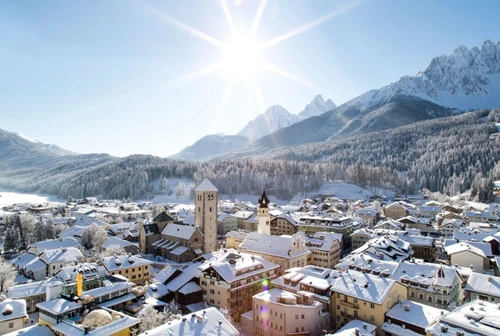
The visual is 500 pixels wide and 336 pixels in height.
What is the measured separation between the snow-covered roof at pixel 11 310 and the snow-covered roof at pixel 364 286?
33073 mm

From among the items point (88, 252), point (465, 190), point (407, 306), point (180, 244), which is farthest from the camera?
point (465, 190)

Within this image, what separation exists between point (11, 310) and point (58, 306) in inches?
191

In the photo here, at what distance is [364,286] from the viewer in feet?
119

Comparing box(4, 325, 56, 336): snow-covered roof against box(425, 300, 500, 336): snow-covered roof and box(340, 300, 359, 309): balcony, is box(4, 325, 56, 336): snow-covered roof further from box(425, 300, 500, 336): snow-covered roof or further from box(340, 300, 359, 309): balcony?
box(425, 300, 500, 336): snow-covered roof

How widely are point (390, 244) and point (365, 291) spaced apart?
27.1 metres

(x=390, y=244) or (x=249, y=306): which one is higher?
(x=390, y=244)

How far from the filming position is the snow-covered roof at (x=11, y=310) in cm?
3122

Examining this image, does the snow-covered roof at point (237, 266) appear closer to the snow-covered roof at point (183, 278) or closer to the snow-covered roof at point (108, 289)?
the snow-covered roof at point (183, 278)

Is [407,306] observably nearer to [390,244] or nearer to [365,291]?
[365,291]

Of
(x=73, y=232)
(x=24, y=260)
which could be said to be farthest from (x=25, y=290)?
(x=73, y=232)

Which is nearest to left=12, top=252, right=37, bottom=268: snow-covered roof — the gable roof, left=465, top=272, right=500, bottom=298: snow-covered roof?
the gable roof

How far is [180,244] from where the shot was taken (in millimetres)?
66562

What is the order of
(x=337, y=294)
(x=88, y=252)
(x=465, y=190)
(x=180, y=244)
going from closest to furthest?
(x=337, y=294) → (x=180, y=244) → (x=88, y=252) → (x=465, y=190)

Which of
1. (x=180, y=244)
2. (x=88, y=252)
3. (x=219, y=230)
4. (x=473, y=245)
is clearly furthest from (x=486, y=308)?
(x=219, y=230)
